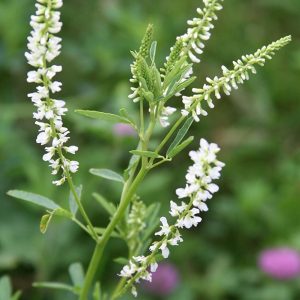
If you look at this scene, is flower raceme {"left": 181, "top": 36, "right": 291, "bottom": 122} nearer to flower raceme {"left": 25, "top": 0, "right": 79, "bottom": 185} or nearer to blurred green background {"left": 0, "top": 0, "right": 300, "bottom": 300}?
flower raceme {"left": 25, "top": 0, "right": 79, "bottom": 185}

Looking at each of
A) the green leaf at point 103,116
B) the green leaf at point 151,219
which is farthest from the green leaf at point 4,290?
the green leaf at point 103,116

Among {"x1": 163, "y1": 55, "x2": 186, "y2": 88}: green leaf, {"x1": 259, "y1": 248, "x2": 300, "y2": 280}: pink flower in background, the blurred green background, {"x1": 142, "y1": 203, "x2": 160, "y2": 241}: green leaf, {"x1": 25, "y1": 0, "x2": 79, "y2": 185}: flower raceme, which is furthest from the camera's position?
{"x1": 259, "y1": 248, "x2": 300, "y2": 280}: pink flower in background

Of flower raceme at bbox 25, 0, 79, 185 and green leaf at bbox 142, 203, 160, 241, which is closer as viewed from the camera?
flower raceme at bbox 25, 0, 79, 185

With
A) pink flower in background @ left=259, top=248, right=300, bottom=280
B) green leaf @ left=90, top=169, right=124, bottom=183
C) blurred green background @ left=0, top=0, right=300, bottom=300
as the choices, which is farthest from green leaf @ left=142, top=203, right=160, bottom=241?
pink flower in background @ left=259, top=248, right=300, bottom=280

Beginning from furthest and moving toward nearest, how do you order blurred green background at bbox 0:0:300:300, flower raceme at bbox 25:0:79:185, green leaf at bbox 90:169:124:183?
blurred green background at bbox 0:0:300:300 → green leaf at bbox 90:169:124:183 → flower raceme at bbox 25:0:79:185

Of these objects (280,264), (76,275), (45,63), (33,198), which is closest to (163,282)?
(280,264)

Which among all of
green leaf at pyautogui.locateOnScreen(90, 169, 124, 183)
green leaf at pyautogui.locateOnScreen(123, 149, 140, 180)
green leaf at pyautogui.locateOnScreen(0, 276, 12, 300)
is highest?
green leaf at pyautogui.locateOnScreen(123, 149, 140, 180)

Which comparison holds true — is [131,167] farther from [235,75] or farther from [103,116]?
[235,75]

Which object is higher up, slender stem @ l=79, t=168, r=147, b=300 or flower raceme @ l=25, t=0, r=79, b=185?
flower raceme @ l=25, t=0, r=79, b=185
